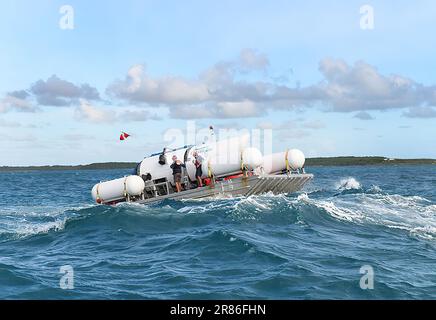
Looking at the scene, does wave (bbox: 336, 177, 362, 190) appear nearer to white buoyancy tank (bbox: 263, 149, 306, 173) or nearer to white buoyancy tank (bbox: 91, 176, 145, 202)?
white buoyancy tank (bbox: 263, 149, 306, 173)

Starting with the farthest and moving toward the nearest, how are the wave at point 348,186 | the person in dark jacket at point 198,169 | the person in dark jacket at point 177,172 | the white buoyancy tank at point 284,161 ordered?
the wave at point 348,186 < the white buoyancy tank at point 284,161 < the person in dark jacket at point 177,172 < the person in dark jacket at point 198,169

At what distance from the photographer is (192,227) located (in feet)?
58.9

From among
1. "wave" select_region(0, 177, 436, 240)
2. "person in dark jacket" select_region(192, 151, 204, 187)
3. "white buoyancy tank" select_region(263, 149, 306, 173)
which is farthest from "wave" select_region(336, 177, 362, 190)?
"person in dark jacket" select_region(192, 151, 204, 187)

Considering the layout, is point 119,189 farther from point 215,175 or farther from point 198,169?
point 215,175

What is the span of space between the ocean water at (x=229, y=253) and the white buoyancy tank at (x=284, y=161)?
559cm

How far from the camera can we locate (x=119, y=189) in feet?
91.4

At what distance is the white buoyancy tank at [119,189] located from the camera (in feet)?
89.6

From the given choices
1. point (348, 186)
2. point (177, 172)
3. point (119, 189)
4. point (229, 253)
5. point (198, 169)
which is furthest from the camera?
point (348, 186)

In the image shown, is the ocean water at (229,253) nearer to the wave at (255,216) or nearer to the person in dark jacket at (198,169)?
the wave at (255,216)

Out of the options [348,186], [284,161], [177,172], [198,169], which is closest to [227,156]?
[198,169]

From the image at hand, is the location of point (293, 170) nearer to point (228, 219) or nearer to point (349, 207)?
point (349, 207)

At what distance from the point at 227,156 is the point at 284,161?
371 centimetres

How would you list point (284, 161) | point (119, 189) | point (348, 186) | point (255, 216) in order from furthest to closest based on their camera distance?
point (348, 186), point (284, 161), point (119, 189), point (255, 216)

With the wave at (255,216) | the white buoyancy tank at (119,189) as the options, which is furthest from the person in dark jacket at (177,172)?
the wave at (255,216)
